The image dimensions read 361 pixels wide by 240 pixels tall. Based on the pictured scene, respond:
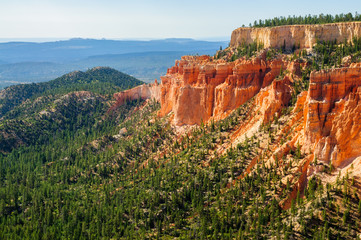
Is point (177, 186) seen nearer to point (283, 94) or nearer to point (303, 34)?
point (283, 94)

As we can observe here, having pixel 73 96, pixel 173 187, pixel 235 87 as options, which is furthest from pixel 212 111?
pixel 73 96

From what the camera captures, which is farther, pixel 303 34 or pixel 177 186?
pixel 303 34

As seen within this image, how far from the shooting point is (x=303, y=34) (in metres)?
103

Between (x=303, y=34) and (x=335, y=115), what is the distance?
41793mm

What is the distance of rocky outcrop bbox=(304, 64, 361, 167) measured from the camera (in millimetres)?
64125

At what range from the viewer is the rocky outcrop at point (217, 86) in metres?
97.0

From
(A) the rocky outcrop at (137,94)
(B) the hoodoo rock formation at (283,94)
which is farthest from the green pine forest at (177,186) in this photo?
(A) the rocky outcrop at (137,94)

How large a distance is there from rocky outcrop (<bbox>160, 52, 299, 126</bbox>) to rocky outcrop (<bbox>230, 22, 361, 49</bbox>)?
10148mm

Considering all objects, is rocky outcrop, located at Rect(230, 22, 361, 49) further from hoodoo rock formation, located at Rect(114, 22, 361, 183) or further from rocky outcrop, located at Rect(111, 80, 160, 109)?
rocky outcrop, located at Rect(111, 80, 160, 109)

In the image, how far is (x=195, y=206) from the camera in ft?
256

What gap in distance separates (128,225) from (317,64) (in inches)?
2050

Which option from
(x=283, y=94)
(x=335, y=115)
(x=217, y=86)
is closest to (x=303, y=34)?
(x=217, y=86)

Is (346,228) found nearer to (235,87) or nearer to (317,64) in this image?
(317,64)

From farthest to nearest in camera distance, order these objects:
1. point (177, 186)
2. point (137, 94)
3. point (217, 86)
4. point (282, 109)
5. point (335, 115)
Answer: point (137, 94) → point (217, 86) → point (177, 186) → point (282, 109) → point (335, 115)
